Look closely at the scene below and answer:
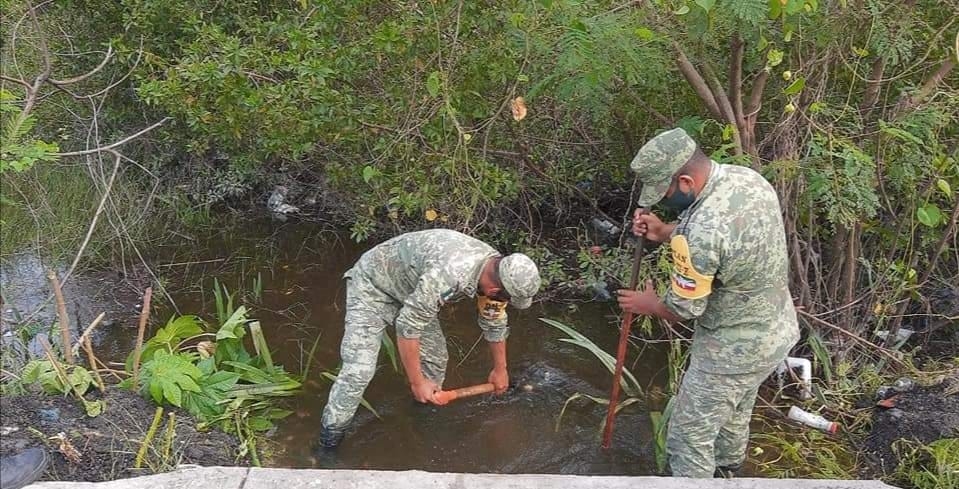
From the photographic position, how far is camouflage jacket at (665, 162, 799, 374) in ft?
10.00

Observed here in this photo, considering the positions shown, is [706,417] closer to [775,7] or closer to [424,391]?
[424,391]

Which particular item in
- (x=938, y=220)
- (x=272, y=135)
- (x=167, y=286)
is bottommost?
(x=167, y=286)

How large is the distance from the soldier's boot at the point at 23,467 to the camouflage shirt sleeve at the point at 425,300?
1.62 metres

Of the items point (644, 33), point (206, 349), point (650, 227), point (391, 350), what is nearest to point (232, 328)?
point (206, 349)

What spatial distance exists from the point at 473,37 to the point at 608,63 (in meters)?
1.27

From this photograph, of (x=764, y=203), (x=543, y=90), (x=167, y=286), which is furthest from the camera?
(x=167, y=286)

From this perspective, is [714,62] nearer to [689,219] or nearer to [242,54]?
[689,219]

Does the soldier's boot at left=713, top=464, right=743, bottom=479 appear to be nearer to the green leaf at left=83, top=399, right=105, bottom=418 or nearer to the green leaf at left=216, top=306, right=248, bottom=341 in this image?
the green leaf at left=216, top=306, right=248, bottom=341

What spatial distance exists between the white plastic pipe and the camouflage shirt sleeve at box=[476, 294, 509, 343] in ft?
5.79

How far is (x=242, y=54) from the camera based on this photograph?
4.70 meters

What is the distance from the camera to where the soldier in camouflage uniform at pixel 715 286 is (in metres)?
3.06

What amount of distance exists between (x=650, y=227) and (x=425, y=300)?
1.14 metres

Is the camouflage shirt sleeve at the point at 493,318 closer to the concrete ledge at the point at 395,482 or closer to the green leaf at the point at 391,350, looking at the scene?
the green leaf at the point at 391,350

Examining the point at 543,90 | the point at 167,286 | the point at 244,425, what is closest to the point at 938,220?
the point at 543,90
